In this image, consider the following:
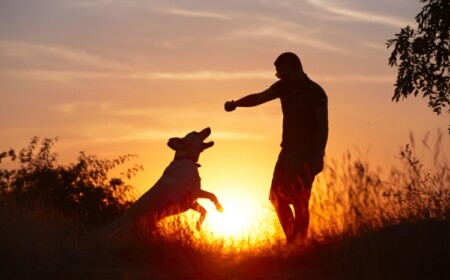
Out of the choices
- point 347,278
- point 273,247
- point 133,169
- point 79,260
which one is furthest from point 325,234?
point 133,169

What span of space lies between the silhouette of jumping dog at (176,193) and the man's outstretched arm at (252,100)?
4.74 feet

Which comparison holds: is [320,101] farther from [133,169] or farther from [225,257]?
[133,169]

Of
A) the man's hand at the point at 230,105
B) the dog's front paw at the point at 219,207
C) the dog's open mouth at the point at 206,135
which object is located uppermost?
the dog's open mouth at the point at 206,135

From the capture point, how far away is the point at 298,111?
369 inches

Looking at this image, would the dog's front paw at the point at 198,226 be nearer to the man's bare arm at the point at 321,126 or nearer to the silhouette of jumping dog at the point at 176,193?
the silhouette of jumping dog at the point at 176,193

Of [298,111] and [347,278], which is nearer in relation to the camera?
[347,278]

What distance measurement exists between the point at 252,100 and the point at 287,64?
70cm

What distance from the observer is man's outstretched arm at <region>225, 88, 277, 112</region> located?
9.73m

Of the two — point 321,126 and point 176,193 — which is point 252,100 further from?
point 176,193

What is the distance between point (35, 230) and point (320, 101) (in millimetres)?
3390

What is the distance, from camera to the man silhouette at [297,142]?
9.25 meters

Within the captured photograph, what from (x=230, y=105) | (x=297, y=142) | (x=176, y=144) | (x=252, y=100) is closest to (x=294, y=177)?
(x=297, y=142)

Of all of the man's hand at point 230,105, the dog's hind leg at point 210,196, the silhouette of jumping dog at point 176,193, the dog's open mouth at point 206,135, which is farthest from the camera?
the dog's open mouth at point 206,135

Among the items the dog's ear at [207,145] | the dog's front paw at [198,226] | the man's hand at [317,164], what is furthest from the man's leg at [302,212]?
the dog's ear at [207,145]
